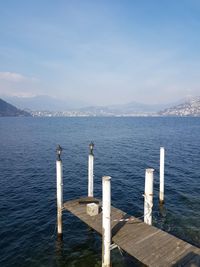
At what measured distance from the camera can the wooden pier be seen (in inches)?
520

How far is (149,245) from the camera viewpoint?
14.5 m

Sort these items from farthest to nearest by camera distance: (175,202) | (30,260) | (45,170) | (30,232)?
(45,170) < (175,202) < (30,232) < (30,260)

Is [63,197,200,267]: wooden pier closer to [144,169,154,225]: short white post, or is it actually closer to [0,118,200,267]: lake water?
[144,169,154,225]: short white post

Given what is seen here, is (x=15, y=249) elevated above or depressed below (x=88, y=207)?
below

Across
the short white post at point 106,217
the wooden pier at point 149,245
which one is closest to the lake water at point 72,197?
the wooden pier at point 149,245

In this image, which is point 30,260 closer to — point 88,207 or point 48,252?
point 48,252

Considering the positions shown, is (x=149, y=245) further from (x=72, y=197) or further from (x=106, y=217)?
(x=72, y=197)

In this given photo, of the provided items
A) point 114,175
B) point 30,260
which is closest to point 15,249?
point 30,260

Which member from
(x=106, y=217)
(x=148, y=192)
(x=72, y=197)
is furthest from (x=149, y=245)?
(x=72, y=197)

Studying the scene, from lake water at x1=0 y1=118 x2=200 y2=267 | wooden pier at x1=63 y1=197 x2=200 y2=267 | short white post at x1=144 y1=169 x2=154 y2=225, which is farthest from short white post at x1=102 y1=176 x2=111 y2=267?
short white post at x1=144 y1=169 x2=154 y2=225

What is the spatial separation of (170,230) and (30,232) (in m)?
12.0

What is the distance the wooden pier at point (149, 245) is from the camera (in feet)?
43.4

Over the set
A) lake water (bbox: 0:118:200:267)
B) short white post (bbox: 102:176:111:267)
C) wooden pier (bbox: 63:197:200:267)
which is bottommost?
lake water (bbox: 0:118:200:267)

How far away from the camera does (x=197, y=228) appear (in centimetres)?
2153
